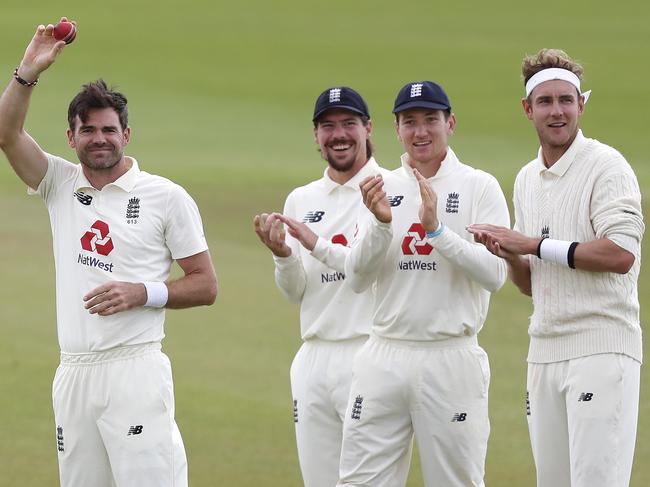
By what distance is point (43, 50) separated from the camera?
5.98 m

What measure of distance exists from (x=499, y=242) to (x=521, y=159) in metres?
16.4

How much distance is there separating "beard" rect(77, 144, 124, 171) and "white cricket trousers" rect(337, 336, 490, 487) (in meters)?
1.53

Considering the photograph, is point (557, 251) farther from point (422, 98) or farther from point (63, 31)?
point (63, 31)

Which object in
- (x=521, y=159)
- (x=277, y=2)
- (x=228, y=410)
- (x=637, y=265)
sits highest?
(x=277, y=2)

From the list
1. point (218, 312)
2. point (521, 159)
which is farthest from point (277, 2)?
point (218, 312)

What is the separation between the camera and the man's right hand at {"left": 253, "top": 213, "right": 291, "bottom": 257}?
6.64 metres

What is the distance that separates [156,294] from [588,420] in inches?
78.6

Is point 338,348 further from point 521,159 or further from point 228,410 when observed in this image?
point 521,159

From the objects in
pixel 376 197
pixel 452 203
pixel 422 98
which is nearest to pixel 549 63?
pixel 422 98

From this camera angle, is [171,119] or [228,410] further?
[171,119]

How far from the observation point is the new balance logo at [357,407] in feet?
20.8

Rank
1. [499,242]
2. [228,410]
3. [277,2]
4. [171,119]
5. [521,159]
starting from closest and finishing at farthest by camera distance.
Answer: [499,242] < [228,410] < [521,159] < [171,119] < [277,2]

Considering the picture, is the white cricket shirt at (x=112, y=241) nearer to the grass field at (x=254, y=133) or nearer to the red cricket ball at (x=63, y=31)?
the red cricket ball at (x=63, y=31)

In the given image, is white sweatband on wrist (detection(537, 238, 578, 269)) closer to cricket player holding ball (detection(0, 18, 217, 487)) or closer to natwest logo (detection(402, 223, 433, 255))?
natwest logo (detection(402, 223, 433, 255))
